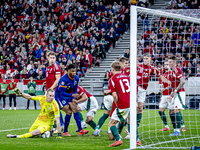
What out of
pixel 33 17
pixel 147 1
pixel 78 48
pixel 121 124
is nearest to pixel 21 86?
pixel 78 48

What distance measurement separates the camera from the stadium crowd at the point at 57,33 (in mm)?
20984

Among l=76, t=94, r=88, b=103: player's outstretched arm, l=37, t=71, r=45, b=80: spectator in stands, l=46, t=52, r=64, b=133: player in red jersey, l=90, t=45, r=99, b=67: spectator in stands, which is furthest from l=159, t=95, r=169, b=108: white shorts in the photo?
l=90, t=45, r=99, b=67: spectator in stands

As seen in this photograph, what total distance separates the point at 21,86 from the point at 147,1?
11.1 metres

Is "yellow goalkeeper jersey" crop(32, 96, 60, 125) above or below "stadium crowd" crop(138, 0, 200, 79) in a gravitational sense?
below

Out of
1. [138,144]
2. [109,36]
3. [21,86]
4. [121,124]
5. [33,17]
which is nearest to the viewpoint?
[138,144]

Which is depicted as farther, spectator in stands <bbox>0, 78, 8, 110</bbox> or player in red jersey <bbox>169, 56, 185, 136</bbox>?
spectator in stands <bbox>0, 78, 8, 110</bbox>

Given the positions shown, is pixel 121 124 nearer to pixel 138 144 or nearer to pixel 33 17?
pixel 138 144

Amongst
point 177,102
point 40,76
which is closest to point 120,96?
point 177,102

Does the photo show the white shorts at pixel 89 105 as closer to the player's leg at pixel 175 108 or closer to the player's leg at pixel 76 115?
the player's leg at pixel 76 115

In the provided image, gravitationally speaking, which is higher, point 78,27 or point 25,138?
point 78,27

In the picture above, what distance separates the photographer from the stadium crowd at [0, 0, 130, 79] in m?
21.0

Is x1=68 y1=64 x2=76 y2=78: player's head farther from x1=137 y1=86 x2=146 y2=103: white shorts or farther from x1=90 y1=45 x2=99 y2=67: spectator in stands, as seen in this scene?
x1=90 y1=45 x2=99 y2=67: spectator in stands

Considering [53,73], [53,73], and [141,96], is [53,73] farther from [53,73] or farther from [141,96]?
[141,96]

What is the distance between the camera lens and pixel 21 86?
19703 millimetres
